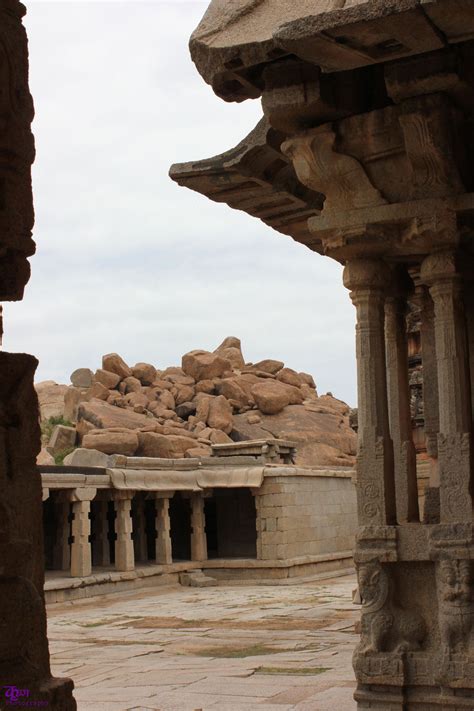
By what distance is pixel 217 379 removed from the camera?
35312mm

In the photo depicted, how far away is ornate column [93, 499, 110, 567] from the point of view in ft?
67.0

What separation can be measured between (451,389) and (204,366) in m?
29.2

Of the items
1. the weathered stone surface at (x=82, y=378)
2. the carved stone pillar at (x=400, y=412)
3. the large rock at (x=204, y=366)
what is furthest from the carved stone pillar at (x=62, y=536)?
the weathered stone surface at (x=82, y=378)

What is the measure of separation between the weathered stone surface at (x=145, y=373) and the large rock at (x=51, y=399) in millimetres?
2763

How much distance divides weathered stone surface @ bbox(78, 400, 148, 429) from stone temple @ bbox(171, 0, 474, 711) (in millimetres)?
22061

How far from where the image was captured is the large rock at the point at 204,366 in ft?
116

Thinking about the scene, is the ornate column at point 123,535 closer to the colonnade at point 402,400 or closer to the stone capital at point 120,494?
the stone capital at point 120,494

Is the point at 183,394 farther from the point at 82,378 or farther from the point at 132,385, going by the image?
the point at 82,378

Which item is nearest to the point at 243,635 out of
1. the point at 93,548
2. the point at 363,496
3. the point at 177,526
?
the point at 363,496

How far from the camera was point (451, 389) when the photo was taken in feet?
20.1

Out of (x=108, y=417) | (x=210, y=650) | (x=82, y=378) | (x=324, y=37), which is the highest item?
(x=82, y=378)

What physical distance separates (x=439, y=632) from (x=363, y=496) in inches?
38.3

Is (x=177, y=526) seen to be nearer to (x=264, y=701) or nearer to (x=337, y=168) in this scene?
(x=264, y=701)

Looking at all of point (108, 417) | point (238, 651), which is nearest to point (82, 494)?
point (238, 651)
